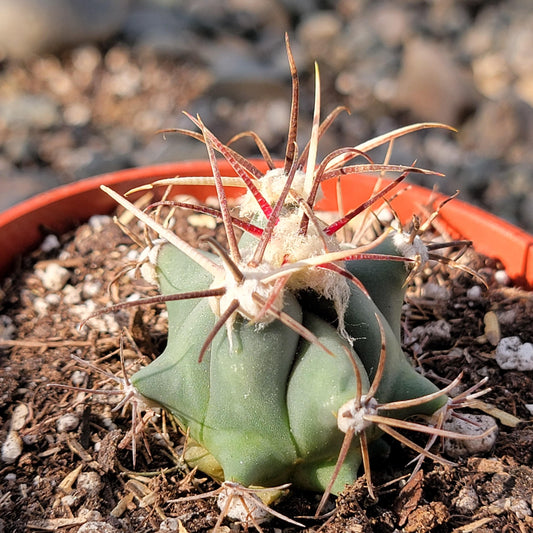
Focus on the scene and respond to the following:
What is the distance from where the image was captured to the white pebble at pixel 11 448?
4.38ft

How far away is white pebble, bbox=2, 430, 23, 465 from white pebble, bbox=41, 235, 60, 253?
68cm

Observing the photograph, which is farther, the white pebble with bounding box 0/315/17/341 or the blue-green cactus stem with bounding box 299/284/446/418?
the white pebble with bounding box 0/315/17/341

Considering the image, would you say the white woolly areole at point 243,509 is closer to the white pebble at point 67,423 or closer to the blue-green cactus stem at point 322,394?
the blue-green cactus stem at point 322,394

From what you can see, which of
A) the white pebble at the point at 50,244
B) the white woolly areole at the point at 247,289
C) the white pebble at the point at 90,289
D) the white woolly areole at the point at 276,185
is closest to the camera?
the white woolly areole at the point at 247,289

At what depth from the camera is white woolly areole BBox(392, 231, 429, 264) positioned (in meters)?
1.23

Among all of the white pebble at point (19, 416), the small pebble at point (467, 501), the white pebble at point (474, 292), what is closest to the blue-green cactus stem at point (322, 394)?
the small pebble at point (467, 501)

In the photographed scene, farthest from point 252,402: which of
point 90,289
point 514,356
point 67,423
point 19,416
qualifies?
point 90,289

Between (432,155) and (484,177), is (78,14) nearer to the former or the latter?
(432,155)

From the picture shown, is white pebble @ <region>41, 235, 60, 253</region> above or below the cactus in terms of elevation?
below

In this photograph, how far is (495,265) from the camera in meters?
1.80

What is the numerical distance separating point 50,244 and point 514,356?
4.13 feet

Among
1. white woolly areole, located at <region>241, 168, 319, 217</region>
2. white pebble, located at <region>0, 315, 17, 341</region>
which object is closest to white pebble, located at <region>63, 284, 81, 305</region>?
white pebble, located at <region>0, 315, 17, 341</region>

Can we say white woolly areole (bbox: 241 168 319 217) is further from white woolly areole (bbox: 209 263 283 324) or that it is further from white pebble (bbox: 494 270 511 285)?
white pebble (bbox: 494 270 511 285)

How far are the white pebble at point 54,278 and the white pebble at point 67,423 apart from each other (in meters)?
0.50
